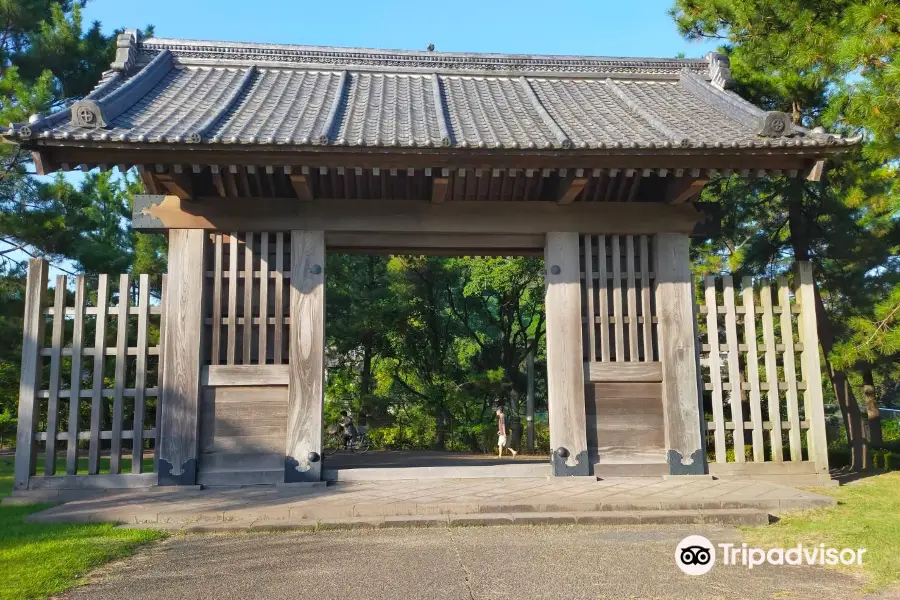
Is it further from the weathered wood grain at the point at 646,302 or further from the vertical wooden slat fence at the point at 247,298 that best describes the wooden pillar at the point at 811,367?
the vertical wooden slat fence at the point at 247,298

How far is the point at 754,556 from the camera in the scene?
161 inches

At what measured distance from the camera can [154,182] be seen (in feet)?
22.1

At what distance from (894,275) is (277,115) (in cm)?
804

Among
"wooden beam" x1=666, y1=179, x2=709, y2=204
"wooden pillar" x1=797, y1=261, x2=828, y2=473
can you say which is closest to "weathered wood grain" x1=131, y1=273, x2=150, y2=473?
"wooden beam" x1=666, y1=179, x2=709, y2=204

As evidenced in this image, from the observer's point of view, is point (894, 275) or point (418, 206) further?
point (894, 275)

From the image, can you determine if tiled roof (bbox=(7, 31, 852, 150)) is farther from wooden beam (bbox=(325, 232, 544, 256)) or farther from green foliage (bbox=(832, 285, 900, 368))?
green foliage (bbox=(832, 285, 900, 368))

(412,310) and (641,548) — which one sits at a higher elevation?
(412,310)

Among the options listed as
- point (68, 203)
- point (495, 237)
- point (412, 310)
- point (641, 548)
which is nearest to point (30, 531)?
point (641, 548)

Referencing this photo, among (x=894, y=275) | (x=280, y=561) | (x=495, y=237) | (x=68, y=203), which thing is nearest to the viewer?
(x=280, y=561)

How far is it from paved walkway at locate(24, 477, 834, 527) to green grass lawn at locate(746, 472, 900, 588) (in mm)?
289

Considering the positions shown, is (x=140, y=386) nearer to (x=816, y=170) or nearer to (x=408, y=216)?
(x=408, y=216)

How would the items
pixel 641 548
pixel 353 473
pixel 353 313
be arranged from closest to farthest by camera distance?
pixel 641 548 < pixel 353 473 < pixel 353 313

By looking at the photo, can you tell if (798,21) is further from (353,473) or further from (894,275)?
(353,473)

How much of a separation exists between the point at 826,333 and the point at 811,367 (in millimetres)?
1817
